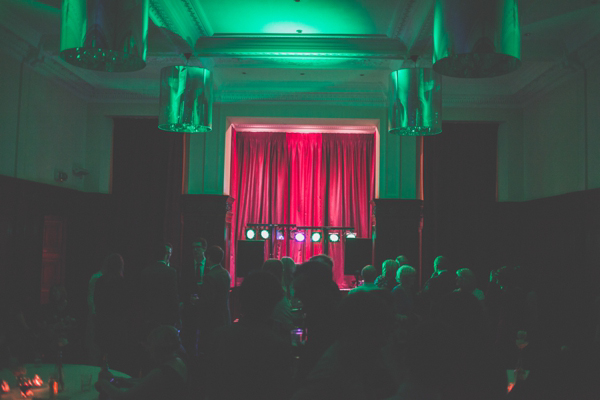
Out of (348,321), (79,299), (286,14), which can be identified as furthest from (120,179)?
(348,321)

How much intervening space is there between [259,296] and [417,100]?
3459 millimetres

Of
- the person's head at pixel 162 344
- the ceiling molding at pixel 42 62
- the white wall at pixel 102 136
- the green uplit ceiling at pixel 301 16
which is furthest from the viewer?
the white wall at pixel 102 136

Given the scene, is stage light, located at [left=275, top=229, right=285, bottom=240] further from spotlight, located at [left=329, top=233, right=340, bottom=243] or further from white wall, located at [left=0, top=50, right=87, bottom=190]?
white wall, located at [left=0, top=50, right=87, bottom=190]

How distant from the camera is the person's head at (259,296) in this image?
2.13 meters

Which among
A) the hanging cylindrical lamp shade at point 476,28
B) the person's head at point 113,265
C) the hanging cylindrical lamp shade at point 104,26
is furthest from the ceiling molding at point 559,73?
the person's head at point 113,265

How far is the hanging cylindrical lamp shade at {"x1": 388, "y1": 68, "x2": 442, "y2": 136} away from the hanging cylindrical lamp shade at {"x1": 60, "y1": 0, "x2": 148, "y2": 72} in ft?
8.67

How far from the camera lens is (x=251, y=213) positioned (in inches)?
458

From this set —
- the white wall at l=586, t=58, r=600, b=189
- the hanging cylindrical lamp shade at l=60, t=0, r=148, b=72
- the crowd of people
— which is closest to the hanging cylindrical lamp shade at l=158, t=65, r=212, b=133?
the crowd of people

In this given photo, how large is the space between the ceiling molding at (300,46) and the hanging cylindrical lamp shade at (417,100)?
2576mm

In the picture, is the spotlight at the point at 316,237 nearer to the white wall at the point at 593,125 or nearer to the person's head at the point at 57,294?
the white wall at the point at 593,125

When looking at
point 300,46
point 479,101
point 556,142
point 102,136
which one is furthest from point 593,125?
point 102,136

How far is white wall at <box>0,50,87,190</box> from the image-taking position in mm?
7090

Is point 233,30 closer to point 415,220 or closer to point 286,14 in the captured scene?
point 286,14

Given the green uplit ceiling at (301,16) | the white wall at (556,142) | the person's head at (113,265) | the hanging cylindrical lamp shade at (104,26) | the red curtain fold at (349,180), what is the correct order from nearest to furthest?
1. the hanging cylindrical lamp shade at (104,26)
2. the person's head at (113,265)
3. the green uplit ceiling at (301,16)
4. the white wall at (556,142)
5. the red curtain fold at (349,180)
